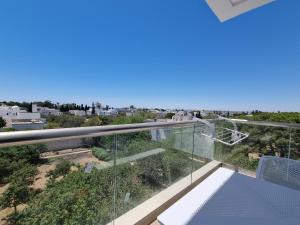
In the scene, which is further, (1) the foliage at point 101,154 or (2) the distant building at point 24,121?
(1) the foliage at point 101,154

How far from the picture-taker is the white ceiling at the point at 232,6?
9.06 feet

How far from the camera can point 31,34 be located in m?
21.8

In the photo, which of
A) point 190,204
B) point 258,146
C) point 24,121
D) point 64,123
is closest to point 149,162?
point 64,123

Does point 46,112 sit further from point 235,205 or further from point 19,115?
point 235,205

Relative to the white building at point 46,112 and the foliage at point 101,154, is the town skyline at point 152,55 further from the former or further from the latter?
the white building at point 46,112

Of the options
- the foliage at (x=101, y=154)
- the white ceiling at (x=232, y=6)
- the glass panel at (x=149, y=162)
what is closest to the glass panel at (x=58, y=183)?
the foliage at (x=101, y=154)

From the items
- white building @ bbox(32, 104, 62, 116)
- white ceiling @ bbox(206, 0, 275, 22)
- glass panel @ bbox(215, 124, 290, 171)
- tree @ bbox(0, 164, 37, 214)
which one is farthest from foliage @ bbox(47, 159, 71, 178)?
white building @ bbox(32, 104, 62, 116)

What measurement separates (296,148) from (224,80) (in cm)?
1863

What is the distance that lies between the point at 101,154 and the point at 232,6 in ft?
9.18

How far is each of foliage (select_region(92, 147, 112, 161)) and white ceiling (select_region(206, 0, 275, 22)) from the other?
251cm

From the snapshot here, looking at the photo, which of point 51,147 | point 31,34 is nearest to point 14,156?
point 51,147

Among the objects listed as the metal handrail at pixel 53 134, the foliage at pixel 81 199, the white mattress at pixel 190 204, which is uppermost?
the metal handrail at pixel 53 134

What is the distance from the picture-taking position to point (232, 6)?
2.88 meters

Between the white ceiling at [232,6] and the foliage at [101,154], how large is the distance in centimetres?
251
